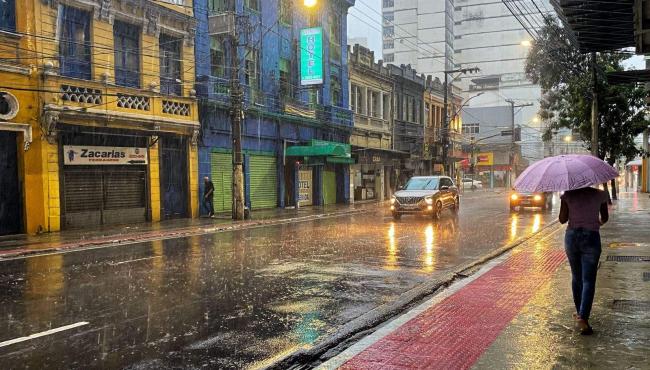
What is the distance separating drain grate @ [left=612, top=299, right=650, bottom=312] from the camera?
266 inches

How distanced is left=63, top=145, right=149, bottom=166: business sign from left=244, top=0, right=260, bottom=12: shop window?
10.0m

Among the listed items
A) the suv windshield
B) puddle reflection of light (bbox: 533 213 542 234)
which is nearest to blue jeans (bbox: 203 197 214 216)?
the suv windshield

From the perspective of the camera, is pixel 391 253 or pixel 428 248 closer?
pixel 391 253

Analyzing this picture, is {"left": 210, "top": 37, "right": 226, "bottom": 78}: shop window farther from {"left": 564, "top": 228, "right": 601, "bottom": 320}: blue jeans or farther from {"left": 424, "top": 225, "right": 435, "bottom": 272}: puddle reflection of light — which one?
{"left": 564, "top": 228, "right": 601, "bottom": 320}: blue jeans

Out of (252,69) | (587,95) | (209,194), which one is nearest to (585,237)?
(209,194)

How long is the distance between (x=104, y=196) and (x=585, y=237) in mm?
18741

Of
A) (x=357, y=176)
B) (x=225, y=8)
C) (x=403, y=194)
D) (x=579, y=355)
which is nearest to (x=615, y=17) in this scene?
(x=579, y=355)

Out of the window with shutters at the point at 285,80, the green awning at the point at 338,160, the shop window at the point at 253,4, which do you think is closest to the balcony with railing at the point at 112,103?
the shop window at the point at 253,4

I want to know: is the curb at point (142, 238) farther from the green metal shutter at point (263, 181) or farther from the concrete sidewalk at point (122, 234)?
the green metal shutter at point (263, 181)

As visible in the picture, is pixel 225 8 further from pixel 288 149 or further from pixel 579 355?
→ pixel 579 355

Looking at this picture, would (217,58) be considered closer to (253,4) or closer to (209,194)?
(253,4)

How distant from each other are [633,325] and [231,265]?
7107 mm

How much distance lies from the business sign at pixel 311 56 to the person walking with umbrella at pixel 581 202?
2484 centimetres

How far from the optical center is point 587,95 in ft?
82.4
